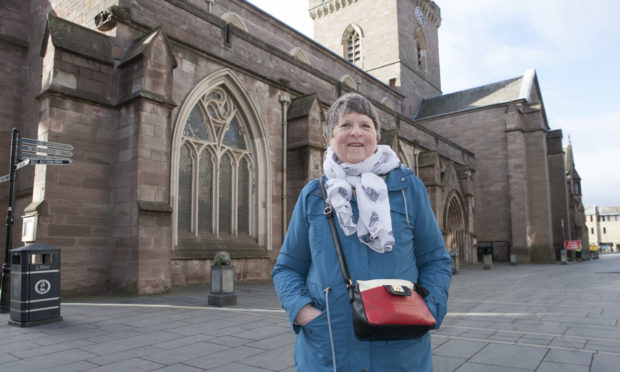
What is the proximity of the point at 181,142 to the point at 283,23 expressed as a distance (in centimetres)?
1329

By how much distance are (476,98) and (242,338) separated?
3210 centimetres

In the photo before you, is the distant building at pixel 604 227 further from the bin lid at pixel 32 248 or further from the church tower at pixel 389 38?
the bin lid at pixel 32 248

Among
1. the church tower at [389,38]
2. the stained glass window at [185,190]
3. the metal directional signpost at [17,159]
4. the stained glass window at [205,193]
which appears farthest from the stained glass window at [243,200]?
the church tower at [389,38]

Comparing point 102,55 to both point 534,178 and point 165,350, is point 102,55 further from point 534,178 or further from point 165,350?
point 534,178

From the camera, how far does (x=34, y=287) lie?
5.78 meters

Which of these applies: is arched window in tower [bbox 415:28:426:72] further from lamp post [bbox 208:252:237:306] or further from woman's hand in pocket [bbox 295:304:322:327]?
woman's hand in pocket [bbox 295:304:322:327]

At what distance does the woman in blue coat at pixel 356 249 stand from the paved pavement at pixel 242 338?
88.1 inches

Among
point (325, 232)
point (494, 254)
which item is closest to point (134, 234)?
point (325, 232)

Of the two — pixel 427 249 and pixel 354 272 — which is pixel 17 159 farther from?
pixel 427 249

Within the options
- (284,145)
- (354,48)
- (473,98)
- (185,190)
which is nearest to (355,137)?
(185,190)

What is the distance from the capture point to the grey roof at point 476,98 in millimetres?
31516

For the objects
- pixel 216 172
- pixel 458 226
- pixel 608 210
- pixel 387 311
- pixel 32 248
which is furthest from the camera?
pixel 608 210

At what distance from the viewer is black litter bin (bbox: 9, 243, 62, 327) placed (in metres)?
5.68

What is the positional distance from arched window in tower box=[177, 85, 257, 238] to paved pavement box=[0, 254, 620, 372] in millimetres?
3327
